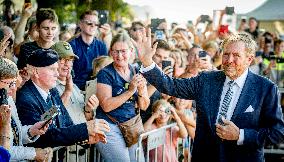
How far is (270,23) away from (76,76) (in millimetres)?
14804

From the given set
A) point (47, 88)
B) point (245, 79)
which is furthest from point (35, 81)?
point (245, 79)

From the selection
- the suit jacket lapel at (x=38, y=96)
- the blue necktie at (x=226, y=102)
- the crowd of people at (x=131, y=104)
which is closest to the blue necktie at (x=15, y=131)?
the crowd of people at (x=131, y=104)

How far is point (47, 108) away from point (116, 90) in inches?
41.9

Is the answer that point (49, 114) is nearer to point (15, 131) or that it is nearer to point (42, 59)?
point (15, 131)

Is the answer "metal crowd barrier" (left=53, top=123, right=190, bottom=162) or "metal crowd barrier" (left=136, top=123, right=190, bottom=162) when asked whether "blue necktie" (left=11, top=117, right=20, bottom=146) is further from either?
"metal crowd barrier" (left=136, top=123, right=190, bottom=162)

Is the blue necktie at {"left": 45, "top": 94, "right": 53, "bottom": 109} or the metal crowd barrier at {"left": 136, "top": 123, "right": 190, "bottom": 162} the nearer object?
the blue necktie at {"left": 45, "top": 94, "right": 53, "bottom": 109}

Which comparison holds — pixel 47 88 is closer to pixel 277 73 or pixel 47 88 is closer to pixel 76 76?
pixel 76 76

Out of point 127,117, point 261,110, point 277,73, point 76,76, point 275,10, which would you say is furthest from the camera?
point 275,10

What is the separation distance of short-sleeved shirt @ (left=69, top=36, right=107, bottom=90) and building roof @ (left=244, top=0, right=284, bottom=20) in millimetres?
13102

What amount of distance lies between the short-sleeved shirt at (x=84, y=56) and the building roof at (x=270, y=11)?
43.0ft

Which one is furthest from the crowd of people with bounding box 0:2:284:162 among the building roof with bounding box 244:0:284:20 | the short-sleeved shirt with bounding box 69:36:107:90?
the building roof with bounding box 244:0:284:20

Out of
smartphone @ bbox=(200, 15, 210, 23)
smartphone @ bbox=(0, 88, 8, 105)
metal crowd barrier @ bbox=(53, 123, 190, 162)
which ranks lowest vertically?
metal crowd barrier @ bbox=(53, 123, 190, 162)

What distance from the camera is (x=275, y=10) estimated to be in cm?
1830

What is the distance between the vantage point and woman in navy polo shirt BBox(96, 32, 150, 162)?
14.8 ft
